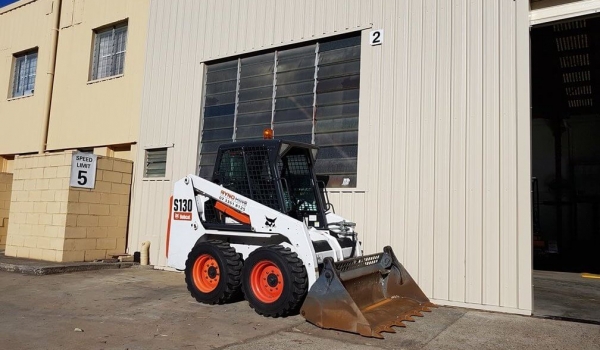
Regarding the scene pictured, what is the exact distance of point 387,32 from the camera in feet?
28.6

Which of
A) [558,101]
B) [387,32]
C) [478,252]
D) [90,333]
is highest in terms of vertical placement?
[558,101]

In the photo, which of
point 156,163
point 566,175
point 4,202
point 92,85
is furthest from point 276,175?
point 566,175

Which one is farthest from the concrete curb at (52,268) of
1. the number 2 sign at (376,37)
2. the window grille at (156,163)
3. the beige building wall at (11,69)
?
the number 2 sign at (376,37)

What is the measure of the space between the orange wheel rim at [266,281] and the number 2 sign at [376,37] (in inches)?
185

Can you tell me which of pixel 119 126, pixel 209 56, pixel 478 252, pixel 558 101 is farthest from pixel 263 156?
pixel 558 101

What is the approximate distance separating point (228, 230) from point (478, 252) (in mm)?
3873

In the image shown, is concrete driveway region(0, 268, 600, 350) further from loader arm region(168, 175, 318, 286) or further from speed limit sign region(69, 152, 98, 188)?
speed limit sign region(69, 152, 98, 188)

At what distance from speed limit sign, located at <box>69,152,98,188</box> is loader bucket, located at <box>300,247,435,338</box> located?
24.3 ft

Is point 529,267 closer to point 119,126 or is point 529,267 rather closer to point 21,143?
point 119,126

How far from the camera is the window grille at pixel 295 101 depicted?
9078mm

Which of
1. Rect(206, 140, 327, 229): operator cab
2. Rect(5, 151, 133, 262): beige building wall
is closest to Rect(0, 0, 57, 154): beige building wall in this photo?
Rect(5, 151, 133, 262): beige building wall

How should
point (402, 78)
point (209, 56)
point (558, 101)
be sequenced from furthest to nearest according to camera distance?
point (558, 101) → point (209, 56) → point (402, 78)

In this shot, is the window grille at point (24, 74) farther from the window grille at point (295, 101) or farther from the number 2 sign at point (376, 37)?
the number 2 sign at point (376, 37)

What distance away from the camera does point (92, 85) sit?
1383 cm
